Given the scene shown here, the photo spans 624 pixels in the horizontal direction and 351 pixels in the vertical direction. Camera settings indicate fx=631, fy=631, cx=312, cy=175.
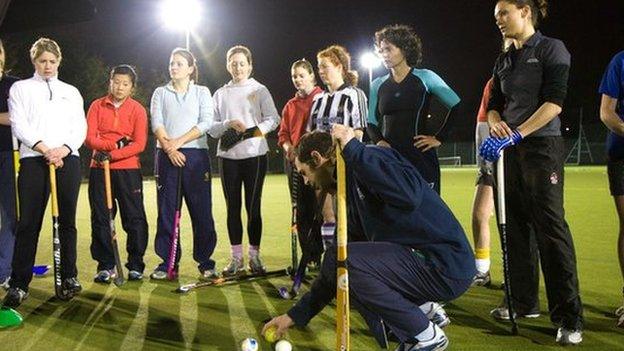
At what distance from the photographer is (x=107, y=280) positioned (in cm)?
615

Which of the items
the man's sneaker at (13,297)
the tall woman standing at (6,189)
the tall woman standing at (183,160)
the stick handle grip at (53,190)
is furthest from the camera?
the tall woman standing at (183,160)

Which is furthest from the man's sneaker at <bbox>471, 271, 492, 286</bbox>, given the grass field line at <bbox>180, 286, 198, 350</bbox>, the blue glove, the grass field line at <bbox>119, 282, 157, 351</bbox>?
the grass field line at <bbox>119, 282, 157, 351</bbox>

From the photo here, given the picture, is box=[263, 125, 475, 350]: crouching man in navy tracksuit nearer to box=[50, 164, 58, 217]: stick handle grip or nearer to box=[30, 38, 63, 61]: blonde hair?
box=[50, 164, 58, 217]: stick handle grip

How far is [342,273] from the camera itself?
3510mm

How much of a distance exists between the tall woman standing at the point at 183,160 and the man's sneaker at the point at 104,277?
420 mm

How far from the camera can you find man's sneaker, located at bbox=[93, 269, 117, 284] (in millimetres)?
6146

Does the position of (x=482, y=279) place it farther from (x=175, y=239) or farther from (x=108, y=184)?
(x=108, y=184)

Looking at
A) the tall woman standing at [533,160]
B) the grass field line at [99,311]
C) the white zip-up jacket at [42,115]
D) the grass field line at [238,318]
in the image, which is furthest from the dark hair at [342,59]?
the grass field line at [99,311]

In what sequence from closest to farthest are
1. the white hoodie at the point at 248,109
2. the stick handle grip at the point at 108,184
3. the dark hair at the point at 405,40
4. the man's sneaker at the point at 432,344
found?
the man's sneaker at the point at 432,344, the dark hair at the point at 405,40, the stick handle grip at the point at 108,184, the white hoodie at the point at 248,109

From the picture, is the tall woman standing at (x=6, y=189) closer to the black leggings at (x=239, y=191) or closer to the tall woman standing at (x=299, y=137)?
the black leggings at (x=239, y=191)

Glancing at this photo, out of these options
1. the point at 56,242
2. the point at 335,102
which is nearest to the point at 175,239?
the point at 56,242

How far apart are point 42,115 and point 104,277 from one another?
1690 millimetres

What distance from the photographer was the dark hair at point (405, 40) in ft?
17.3

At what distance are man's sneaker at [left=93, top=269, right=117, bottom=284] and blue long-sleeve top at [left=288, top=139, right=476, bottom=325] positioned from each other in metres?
3.17
